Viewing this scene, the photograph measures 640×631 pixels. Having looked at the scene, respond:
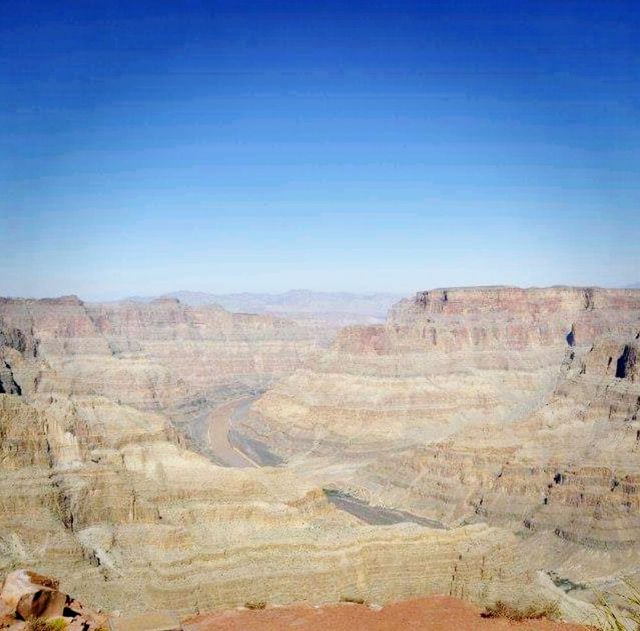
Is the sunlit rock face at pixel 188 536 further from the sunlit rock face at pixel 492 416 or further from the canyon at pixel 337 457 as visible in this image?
the sunlit rock face at pixel 492 416

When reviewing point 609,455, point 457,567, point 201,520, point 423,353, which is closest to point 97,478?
point 201,520

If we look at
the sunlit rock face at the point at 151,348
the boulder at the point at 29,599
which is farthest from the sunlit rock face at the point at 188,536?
the sunlit rock face at the point at 151,348

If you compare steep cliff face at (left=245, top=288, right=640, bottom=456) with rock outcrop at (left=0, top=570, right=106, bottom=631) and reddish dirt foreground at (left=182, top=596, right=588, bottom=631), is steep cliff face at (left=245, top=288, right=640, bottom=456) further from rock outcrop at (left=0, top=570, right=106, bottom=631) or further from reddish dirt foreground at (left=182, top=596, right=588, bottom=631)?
rock outcrop at (left=0, top=570, right=106, bottom=631)

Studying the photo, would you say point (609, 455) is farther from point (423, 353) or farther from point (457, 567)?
point (423, 353)

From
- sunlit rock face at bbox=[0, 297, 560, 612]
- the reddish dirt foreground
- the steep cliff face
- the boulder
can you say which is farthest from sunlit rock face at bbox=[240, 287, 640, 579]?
the boulder

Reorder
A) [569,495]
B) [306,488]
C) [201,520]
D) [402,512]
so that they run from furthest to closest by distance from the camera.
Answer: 1. [402,512]
2. [569,495]
3. [306,488]
4. [201,520]

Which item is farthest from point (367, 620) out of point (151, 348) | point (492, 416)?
point (151, 348)
